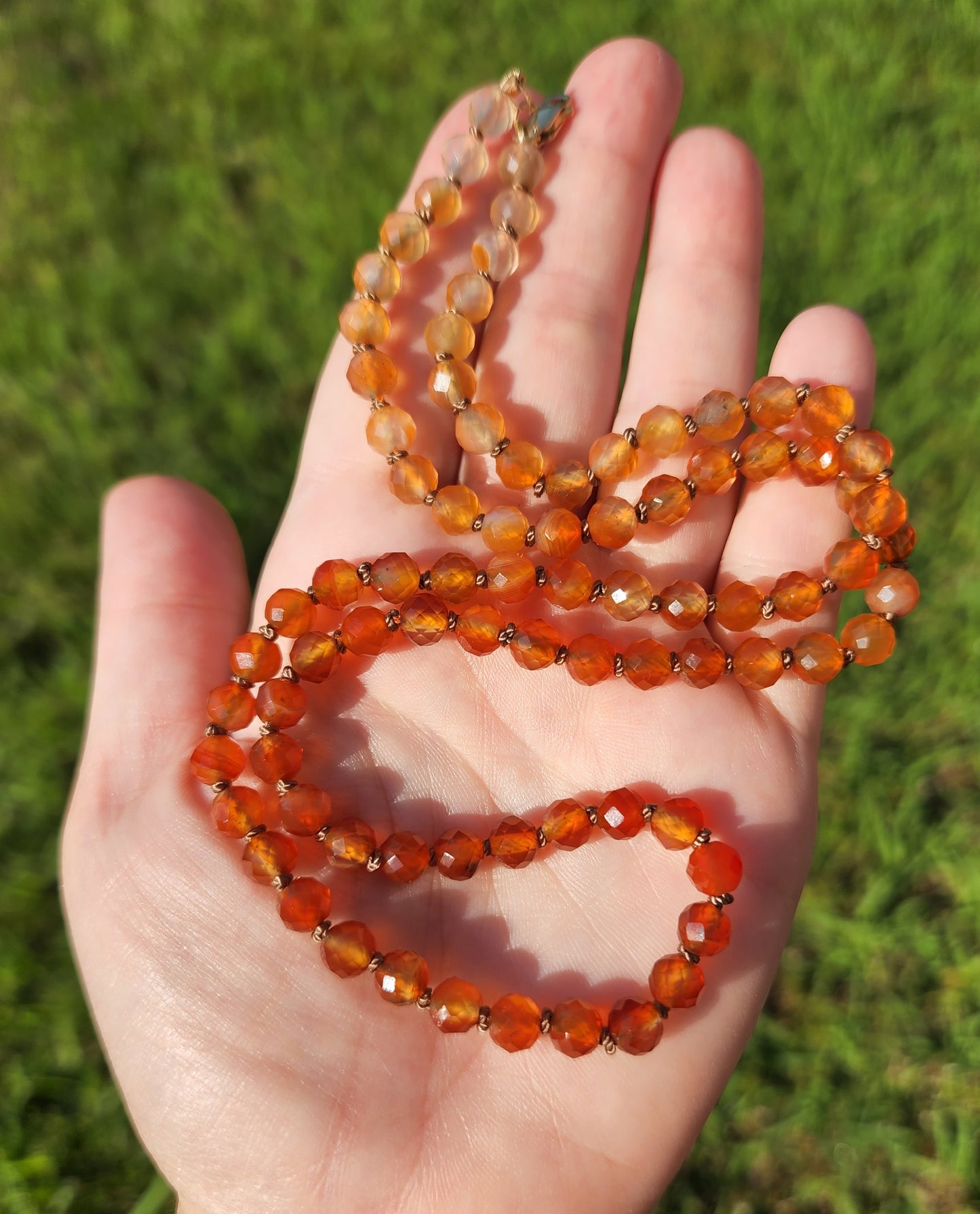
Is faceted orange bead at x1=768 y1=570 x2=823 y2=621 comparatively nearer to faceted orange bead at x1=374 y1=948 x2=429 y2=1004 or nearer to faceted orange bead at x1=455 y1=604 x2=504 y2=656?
faceted orange bead at x1=455 y1=604 x2=504 y2=656

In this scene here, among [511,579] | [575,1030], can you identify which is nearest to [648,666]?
[511,579]

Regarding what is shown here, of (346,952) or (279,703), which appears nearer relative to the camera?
(346,952)

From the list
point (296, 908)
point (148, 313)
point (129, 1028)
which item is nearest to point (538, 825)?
point (296, 908)

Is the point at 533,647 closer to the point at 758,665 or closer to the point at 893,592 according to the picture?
the point at 758,665

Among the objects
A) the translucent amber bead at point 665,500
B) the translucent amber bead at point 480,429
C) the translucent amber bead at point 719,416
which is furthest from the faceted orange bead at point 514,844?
the translucent amber bead at point 719,416

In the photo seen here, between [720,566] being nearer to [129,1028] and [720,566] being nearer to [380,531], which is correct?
[380,531]

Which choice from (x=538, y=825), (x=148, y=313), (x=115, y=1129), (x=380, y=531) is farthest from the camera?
(x=148, y=313)
